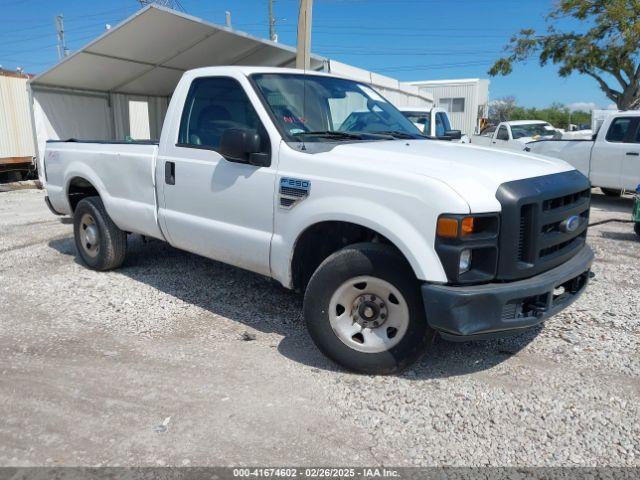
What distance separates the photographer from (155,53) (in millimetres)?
11055

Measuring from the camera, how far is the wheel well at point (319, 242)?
3.49 metres

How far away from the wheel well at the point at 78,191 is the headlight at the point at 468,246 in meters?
4.25

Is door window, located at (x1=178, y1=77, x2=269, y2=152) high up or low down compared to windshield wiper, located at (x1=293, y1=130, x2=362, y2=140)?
up

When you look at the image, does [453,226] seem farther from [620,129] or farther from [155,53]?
[155,53]

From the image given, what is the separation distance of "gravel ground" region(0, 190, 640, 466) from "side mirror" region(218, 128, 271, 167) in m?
1.35

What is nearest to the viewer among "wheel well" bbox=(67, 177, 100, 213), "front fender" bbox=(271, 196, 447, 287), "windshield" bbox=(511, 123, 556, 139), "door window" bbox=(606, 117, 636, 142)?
"front fender" bbox=(271, 196, 447, 287)

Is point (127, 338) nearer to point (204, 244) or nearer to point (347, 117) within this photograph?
point (204, 244)

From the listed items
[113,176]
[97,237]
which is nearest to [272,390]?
[113,176]

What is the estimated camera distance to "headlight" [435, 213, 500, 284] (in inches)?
111

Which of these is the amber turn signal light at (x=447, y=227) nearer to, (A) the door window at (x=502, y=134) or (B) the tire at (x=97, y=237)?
(B) the tire at (x=97, y=237)

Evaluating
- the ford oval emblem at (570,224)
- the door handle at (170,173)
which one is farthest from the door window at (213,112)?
the ford oval emblem at (570,224)

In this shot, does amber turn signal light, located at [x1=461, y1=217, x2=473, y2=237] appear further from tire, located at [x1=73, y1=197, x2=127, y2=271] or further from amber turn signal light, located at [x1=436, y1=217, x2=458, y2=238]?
tire, located at [x1=73, y1=197, x2=127, y2=271]

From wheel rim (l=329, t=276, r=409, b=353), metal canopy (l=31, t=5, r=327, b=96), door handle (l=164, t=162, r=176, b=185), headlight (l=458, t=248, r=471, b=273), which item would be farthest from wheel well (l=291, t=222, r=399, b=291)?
metal canopy (l=31, t=5, r=327, b=96)

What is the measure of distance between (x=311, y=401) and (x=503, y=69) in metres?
25.1
